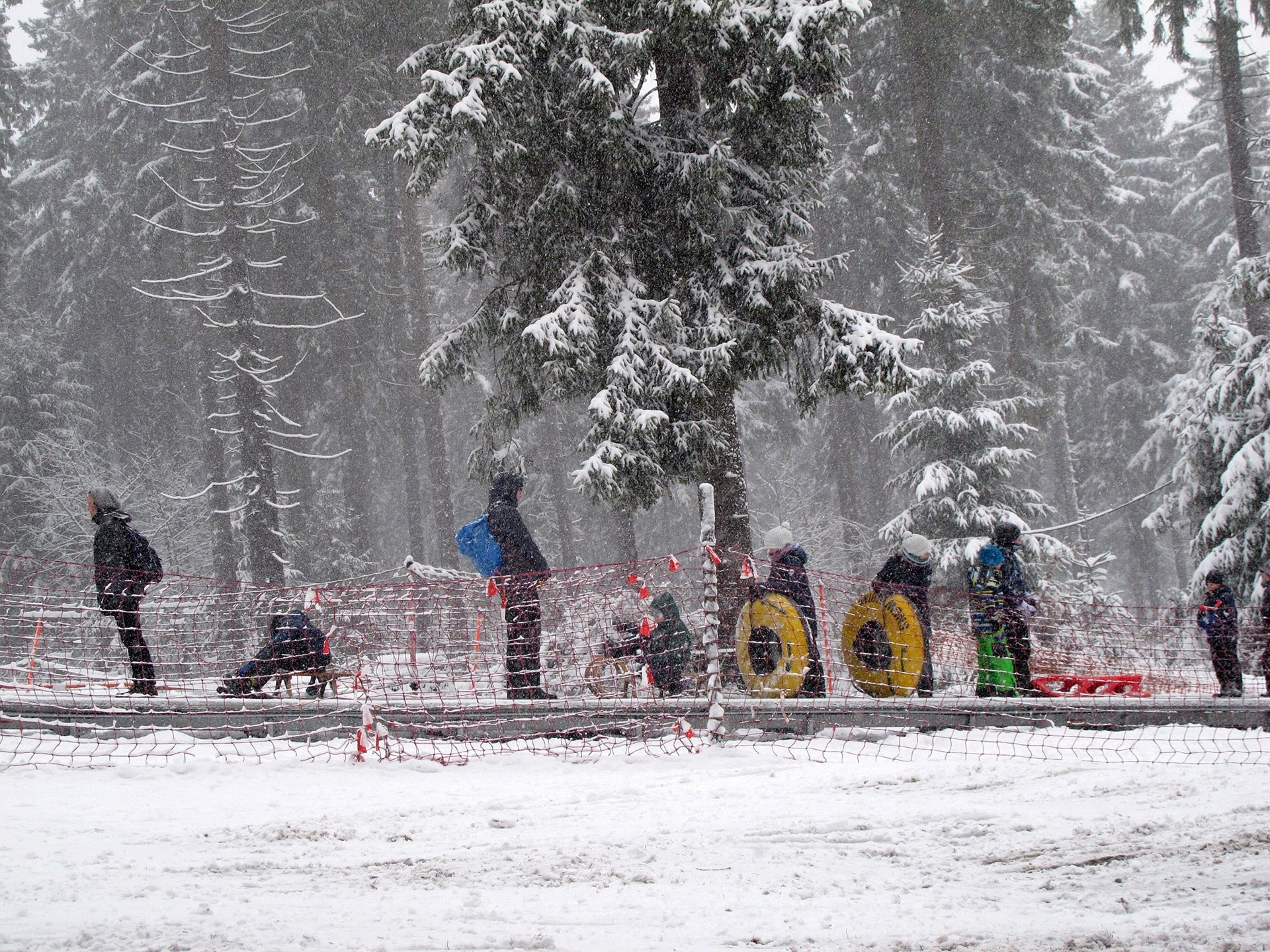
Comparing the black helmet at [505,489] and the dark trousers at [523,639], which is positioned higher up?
the black helmet at [505,489]

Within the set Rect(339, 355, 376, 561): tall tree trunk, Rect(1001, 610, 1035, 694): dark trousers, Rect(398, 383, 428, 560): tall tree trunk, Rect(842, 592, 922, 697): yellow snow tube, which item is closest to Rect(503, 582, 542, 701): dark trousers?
Rect(842, 592, 922, 697): yellow snow tube

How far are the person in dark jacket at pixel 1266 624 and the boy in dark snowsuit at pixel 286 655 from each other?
805cm

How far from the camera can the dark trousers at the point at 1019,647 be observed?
8.47 meters

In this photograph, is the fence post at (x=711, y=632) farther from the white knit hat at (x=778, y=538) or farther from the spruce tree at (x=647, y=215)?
the spruce tree at (x=647, y=215)

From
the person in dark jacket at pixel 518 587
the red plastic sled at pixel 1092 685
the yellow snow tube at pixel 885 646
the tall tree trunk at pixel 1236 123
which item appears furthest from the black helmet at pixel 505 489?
the tall tree trunk at pixel 1236 123

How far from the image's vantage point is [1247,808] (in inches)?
191

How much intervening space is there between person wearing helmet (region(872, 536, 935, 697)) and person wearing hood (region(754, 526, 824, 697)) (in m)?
0.61

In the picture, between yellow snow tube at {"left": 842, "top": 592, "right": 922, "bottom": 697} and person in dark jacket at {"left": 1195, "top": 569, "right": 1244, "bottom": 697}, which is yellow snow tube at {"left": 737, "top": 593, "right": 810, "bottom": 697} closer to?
yellow snow tube at {"left": 842, "top": 592, "right": 922, "bottom": 697}

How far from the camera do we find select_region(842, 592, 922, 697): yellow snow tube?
313 inches

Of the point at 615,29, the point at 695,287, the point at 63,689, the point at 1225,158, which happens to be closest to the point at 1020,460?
the point at 695,287

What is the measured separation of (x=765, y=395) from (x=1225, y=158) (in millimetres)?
18356

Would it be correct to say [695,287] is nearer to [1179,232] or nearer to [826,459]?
[826,459]

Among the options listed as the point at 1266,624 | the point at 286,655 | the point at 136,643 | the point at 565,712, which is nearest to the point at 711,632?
the point at 565,712

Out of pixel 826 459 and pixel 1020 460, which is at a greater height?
pixel 826 459
